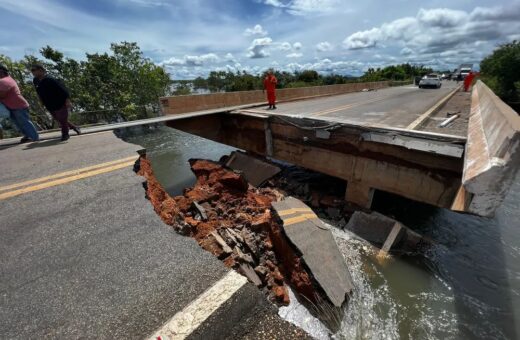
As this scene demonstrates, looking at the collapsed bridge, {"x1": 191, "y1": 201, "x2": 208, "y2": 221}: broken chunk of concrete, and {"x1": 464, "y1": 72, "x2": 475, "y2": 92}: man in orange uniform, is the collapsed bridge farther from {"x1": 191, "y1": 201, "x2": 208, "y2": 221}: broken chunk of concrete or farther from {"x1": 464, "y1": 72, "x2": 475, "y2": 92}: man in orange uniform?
{"x1": 464, "y1": 72, "x2": 475, "y2": 92}: man in orange uniform

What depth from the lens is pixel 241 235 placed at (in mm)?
4801

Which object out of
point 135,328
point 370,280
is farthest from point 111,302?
point 370,280

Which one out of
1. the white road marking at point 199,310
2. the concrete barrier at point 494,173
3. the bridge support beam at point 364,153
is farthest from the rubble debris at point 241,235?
the bridge support beam at point 364,153

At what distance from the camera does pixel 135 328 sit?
1661 mm

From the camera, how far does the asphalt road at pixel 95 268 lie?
1.71m

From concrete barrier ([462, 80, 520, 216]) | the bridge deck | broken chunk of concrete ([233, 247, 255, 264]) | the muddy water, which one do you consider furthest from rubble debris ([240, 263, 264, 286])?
the bridge deck

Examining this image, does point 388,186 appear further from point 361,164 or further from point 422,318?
point 422,318

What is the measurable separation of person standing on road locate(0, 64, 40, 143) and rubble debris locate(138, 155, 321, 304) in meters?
3.34

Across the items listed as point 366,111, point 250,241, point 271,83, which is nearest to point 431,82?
point 366,111

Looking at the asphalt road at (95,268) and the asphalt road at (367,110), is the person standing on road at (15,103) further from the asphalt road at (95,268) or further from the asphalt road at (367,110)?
the asphalt road at (367,110)

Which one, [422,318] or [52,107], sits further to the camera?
[52,107]

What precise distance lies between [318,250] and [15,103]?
7331 millimetres

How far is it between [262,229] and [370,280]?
277cm

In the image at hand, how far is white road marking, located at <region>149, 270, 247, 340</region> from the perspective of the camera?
1.61 m
